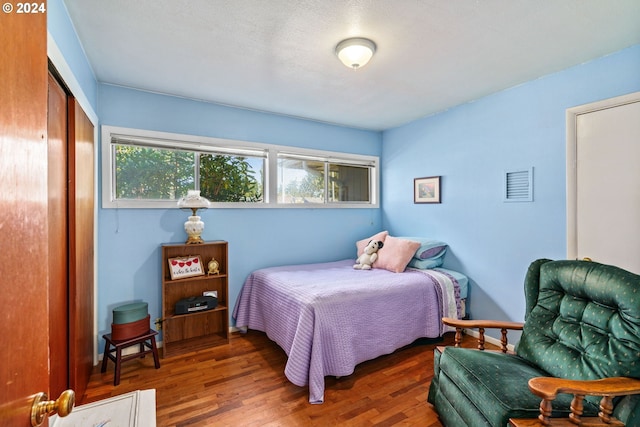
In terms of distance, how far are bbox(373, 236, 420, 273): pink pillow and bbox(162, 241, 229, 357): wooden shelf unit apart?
5.72ft

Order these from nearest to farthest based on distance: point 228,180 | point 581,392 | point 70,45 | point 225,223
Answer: point 581,392 < point 70,45 < point 225,223 < point 228,180

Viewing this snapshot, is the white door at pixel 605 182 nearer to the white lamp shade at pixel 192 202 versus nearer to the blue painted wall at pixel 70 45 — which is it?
the white lamp shade at pixel 192 202

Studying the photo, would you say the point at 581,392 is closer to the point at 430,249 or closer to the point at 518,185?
the point at 518,185

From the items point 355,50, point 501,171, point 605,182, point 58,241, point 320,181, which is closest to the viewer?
point 58,241

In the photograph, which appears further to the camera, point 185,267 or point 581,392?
point 185,267

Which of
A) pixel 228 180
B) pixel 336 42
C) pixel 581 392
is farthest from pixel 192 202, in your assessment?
pixel 581 392

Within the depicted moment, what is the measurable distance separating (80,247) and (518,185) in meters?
3.69

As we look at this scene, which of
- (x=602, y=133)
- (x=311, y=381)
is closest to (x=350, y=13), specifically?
(x=602, y=133)

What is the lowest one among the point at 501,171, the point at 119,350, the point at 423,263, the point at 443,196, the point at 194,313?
the point at 119,350

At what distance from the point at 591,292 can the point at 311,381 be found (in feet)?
5.96

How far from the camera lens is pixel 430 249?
344 cm

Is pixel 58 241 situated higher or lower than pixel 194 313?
higher

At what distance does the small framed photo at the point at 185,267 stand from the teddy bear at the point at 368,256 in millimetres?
1715

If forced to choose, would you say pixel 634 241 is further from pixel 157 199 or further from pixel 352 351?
pixel 157 199
